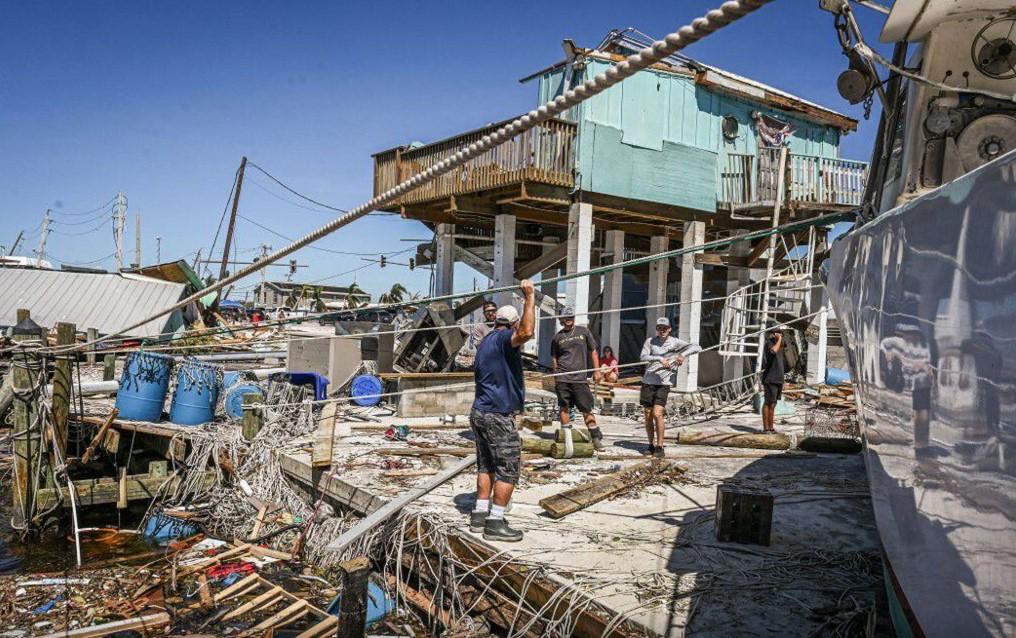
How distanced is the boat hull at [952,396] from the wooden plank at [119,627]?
17.9 ft

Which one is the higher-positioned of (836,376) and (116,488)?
(836,376)

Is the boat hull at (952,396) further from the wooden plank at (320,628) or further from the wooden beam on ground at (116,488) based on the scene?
the wooden beam on ground at (116,488)

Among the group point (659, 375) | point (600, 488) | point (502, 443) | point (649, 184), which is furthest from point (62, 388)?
point (649, 184)

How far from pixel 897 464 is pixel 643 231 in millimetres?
14806

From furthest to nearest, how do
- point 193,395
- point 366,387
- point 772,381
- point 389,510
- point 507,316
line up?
point 366,387 → point 193,395 → point 772,381 → point 389,510 → point 507,316

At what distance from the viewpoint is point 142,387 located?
10.8 meters

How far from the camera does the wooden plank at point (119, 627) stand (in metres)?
5.38

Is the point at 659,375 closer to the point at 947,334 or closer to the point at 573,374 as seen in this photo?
the point at 573,374

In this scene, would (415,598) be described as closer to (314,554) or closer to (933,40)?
(314,554)

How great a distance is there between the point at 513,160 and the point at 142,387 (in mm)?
7385

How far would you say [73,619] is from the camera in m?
5.98

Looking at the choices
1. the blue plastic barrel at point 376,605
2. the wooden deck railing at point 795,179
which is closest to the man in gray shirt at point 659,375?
the blue plastic barrel at point 376,605

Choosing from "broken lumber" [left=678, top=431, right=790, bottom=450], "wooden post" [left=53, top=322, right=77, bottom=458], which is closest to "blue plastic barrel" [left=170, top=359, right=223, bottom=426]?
"wooden post" [left=53, top=322, right=77, bottom=458]

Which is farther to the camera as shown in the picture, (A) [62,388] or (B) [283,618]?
(A) [62,388]
